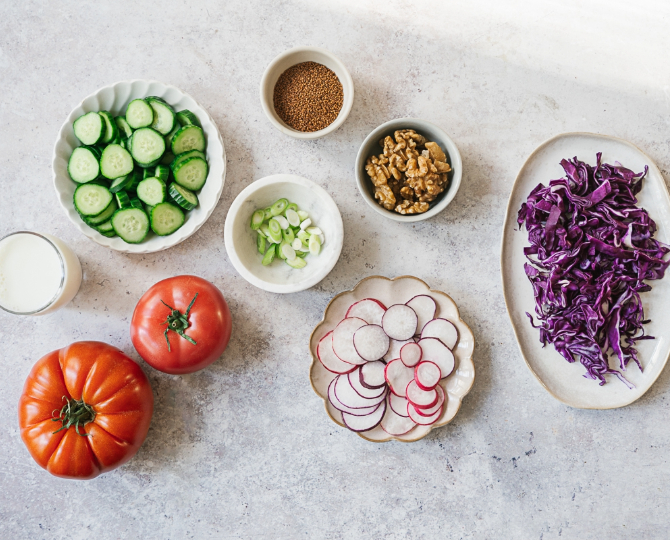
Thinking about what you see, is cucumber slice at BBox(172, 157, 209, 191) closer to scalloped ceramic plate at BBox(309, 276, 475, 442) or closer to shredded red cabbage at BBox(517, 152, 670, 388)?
scalloped ceramic plate at BBox(309, 276, 475, 442)

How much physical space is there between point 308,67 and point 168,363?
1.29 m

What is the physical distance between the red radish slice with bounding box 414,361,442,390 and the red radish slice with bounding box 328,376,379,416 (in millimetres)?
196

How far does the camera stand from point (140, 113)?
6.51 ft

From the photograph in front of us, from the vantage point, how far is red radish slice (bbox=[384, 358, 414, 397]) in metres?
1.98

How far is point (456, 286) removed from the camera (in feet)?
6.98

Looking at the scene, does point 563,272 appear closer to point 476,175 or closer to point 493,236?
point 493,236

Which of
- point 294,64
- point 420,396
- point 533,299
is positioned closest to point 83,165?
point 294,64

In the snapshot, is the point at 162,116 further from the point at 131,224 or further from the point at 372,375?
the point at 372,375

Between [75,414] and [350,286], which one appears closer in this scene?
[75,414]

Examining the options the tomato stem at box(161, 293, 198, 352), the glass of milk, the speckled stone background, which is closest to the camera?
the tomato stem at box(161, 293, 198, 352)

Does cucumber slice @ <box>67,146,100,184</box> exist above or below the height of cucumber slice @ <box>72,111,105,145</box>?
below

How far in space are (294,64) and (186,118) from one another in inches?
19.2

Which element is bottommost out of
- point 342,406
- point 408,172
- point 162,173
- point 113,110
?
point 342,406

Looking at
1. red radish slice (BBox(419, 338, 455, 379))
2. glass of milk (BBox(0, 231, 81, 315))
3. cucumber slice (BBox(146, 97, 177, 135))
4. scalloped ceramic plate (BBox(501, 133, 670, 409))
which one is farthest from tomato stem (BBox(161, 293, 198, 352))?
scalloped ceramic plate (BBox(501, 133, 670, 409))
